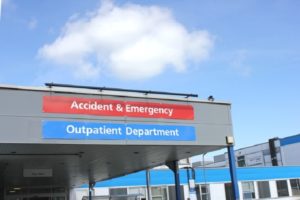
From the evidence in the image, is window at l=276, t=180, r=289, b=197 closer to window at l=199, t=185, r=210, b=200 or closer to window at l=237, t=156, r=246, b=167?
window at l=199, t=185, r=210, b=200

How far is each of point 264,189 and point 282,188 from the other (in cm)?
261

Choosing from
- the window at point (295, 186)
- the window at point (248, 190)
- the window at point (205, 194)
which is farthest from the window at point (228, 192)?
the window at point (295, 186)

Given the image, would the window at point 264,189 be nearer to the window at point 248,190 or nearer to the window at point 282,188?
the window at point 248,190

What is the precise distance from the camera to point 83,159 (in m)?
17.9

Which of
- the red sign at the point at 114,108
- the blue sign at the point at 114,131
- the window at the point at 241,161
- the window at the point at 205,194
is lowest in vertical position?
the window at the point at 205,194

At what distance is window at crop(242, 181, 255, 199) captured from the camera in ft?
142

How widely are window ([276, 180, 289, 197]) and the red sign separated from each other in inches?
1338

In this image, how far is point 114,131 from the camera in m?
13.7

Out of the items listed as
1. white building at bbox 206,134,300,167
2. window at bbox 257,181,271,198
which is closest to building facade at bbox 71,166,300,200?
window at bbox 257,181,271,198

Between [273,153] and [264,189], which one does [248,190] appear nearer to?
[264,189]

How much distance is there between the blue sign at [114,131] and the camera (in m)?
13.0

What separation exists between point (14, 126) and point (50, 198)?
20.3m

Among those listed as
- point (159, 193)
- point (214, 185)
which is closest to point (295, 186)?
point (214, 185)

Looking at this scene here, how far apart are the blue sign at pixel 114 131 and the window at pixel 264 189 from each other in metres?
31.9
